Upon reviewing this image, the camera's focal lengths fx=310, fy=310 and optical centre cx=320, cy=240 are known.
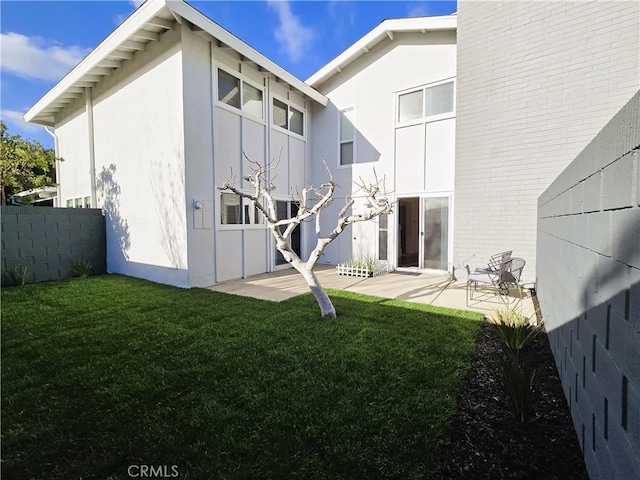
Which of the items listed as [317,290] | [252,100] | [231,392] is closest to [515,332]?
[317,290]

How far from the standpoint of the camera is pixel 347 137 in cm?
1083

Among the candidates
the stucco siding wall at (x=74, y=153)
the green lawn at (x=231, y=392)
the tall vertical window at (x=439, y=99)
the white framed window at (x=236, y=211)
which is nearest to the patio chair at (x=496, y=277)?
the green lawn at (x=231, y=392)

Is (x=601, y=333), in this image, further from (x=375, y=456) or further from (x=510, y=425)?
(x=375, y=456)

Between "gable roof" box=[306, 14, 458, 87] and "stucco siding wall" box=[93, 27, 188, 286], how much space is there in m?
5.24

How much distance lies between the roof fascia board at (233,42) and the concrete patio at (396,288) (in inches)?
232

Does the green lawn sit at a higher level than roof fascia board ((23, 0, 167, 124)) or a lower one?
lower

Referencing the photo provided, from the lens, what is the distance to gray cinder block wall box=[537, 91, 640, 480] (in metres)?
1.28

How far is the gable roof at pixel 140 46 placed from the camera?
6.63 meters

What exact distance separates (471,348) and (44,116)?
15.5m

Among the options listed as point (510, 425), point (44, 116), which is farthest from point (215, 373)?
point (44, 116)

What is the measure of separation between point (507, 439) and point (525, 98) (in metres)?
7.76

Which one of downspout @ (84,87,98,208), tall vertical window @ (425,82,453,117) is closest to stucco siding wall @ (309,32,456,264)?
tall vertical window @ (425,82,453,117)

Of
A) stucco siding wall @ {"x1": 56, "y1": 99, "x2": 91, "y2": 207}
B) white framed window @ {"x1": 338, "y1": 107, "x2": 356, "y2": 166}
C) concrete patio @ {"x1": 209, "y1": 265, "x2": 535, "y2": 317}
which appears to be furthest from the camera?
white framed window @ {"x1": 338, "y1": 107, "x2": 356, "y2": 166}

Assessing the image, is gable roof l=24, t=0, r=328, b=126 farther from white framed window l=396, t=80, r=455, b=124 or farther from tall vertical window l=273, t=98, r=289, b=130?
A: white framed window l=396, t=80, r=455, b=124
